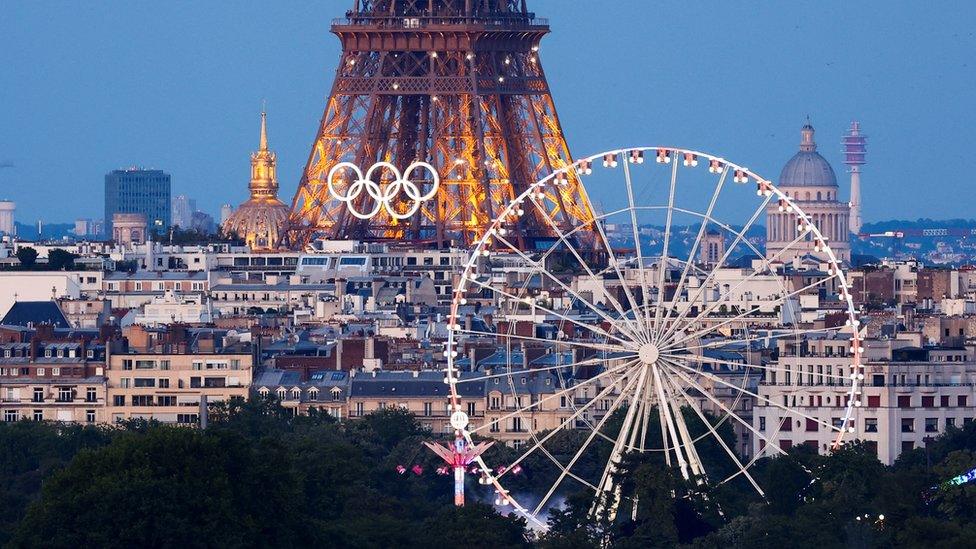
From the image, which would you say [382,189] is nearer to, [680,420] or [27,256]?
[27,256]

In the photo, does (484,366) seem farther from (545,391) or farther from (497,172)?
(497,172)

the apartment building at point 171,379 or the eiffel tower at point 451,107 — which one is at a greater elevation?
the eiffel tower at point 451,107

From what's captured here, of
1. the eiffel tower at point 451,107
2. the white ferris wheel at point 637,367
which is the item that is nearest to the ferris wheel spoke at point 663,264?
the white ferris wheel at point 637,367

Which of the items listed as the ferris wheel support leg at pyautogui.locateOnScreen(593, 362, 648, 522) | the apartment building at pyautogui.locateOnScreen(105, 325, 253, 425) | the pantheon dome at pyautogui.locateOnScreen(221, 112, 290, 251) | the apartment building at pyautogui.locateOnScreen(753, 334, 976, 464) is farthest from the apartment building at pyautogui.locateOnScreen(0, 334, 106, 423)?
the pantheon dome at pyautogui.locateOnScreen(221, 112, 290, 251)

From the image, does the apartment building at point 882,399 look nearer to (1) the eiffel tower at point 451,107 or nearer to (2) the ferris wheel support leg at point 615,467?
(2) the ferris wheel support leg at point 615,467

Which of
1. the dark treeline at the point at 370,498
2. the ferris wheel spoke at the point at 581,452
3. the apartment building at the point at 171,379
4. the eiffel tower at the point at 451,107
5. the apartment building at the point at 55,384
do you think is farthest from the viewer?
the eiffel tower at the point at 451,107

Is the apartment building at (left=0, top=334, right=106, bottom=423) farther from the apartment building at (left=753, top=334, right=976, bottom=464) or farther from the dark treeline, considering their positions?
the apartment building at (left=753, top=334, right=976, bottom=464)

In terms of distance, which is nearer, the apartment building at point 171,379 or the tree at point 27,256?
the apartment building at point 171,379
